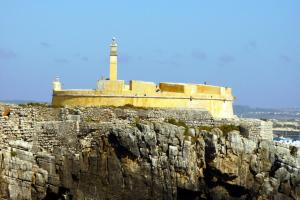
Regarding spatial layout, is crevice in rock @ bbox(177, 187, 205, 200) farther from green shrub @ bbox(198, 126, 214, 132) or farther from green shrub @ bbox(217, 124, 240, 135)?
green shrub @ bbox(217, 124, 240, 135)

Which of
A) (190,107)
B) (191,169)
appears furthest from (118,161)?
(190,107)

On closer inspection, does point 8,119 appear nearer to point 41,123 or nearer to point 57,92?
point 41,123

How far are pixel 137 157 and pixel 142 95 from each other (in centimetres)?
768

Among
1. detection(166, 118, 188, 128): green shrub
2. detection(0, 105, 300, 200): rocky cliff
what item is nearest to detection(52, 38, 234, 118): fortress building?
detection(0, 105, 300, 200): rocky cliff

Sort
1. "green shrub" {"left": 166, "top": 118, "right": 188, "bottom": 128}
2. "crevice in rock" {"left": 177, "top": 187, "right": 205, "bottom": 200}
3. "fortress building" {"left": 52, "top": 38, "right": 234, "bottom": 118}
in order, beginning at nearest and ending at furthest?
"crevice in rock" {"left": 177, "top": 187, "right": 205, "bottom": 200} < "green shrub" {"left": 166, "top": 118, "right": 188, "bottom": 128} < "fortress building" {"left": 52, "top": 38, "right": 234, "bottom": 118}

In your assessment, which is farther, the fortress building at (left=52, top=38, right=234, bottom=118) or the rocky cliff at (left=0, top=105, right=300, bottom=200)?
the fortress building at (left=52, top=38, right=234, bottom=118)

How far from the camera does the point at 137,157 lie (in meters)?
35.7

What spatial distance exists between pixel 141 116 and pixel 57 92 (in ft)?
22.6

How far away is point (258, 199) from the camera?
127ft

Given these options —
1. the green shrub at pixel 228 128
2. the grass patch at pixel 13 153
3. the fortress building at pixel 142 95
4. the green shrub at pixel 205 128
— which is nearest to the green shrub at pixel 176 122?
the green shrub at pixel 205 128

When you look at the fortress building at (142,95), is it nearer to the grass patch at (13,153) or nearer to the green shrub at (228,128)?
the green shrub at (228,128)

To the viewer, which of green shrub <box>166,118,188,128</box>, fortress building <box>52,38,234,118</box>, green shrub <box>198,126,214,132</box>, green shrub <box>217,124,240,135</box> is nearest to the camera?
green shrub <box>166,118,188,128</box>

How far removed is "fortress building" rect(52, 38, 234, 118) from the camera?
4178cm

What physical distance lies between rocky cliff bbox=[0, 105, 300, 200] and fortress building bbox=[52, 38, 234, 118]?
233 centimetres
